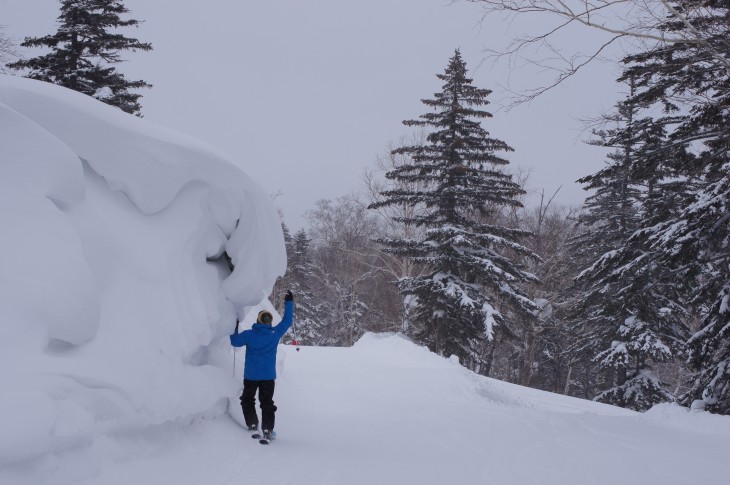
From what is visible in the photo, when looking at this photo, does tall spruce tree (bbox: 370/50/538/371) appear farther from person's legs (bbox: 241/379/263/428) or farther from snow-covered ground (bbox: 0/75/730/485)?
person's legs (bbox: 241/379/263/428)

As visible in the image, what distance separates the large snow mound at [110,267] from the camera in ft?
9.95

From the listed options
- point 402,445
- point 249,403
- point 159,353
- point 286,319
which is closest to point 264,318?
point 286,319

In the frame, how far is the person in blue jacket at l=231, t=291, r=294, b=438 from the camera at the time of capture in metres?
5.10

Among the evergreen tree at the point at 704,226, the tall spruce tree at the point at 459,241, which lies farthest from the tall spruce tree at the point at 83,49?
the evergreen tree at the point at 704,226

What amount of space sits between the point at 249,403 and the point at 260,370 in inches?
14.2

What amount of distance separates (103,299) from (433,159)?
660 inches

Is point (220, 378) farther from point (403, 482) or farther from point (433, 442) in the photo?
point (433, 442)

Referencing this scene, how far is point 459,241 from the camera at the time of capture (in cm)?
1731

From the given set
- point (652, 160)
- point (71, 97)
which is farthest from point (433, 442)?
point (652, 160)

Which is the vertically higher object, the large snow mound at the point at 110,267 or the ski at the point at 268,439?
the large snow mound at the point at 110,267

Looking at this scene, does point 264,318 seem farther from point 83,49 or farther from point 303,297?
point 303,297

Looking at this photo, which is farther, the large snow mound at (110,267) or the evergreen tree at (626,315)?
the evergreen tree at (626,315)

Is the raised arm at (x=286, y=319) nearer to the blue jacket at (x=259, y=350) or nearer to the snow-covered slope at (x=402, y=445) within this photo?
the blue jacket at (x=259, y=350)

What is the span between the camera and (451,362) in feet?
42.0
